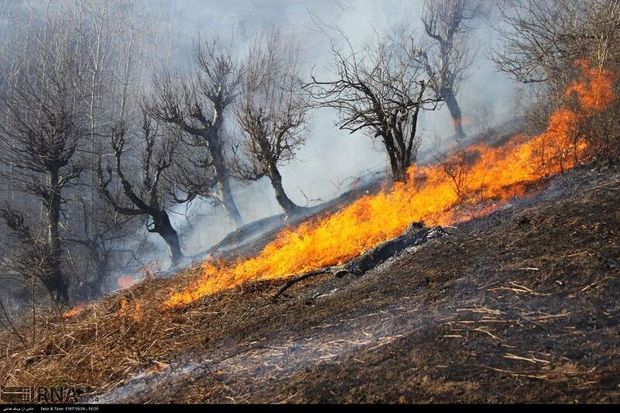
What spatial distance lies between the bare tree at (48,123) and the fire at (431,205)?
27.6 feet

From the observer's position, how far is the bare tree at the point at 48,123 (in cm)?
1748

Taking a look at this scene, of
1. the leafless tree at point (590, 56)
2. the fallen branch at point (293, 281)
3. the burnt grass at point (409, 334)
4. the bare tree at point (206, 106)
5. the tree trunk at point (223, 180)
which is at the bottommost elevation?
the burnt grass at point (409, 334)

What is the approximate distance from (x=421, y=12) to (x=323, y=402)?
109ft

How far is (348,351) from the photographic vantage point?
412cm

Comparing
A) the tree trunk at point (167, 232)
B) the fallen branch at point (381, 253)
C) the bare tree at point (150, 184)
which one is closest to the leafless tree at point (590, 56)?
the fallen branch at point (381, 253)

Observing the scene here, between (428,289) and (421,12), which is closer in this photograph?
(428,289)

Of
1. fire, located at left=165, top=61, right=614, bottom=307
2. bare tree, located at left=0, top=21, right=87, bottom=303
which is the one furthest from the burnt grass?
bare tree, located at left=0, top=21, right=87, bottom=303

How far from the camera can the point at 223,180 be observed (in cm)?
2409

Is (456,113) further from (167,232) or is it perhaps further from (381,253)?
(381,253)

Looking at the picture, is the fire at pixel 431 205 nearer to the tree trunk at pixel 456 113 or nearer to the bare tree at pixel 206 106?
the bare tree at pixel 206 106

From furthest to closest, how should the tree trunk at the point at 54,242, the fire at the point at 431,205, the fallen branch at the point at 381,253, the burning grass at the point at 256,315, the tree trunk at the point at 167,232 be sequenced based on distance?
1. the tree trunk at the point at 167,232
2. the tree trunk at the point at 54,242
3. the fire at the point at 431,205
4. the fallen branch at the point at 381,253
5. the burning grass at the point at 256,315

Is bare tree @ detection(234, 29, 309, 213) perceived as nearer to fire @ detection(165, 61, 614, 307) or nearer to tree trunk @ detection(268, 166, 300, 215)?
tree trunk @ detection(268, 166, 300, 215)

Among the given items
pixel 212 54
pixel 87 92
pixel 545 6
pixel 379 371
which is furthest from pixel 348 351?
pixel 87 92
